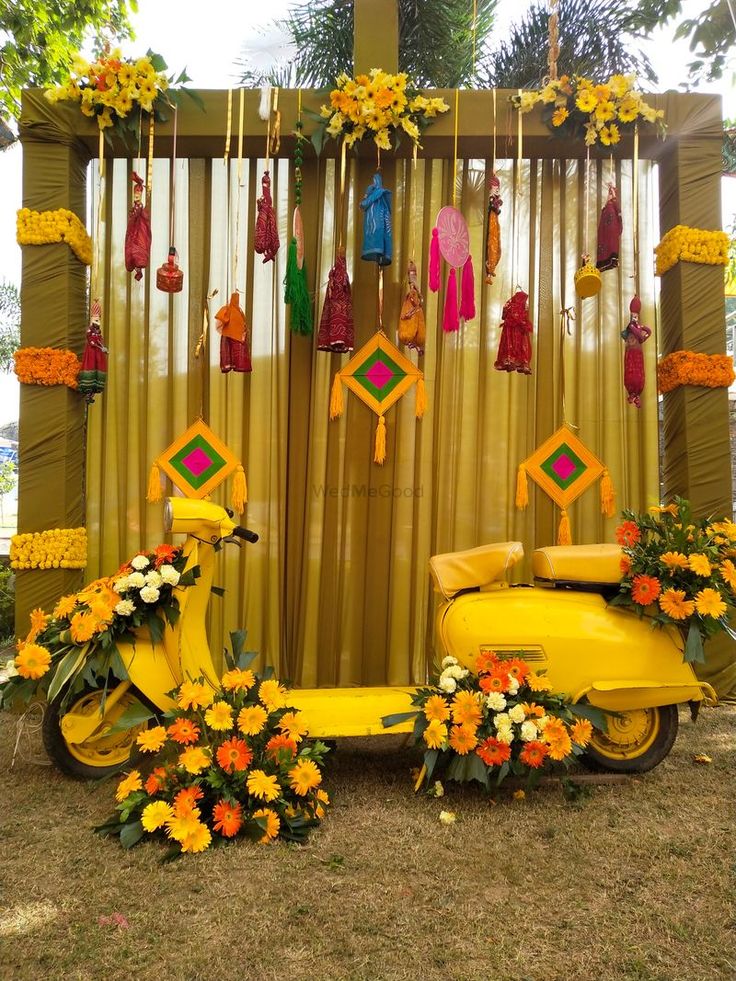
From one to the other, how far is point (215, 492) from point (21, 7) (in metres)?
3.88

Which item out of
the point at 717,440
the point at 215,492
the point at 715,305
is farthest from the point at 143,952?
the point at 715,305

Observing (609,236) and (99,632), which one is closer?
(99,632)

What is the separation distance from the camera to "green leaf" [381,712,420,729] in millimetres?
2031

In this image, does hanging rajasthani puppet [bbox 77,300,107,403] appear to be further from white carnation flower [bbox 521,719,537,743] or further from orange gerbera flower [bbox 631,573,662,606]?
orange gerbera flower [bbox 631,573,662,606]

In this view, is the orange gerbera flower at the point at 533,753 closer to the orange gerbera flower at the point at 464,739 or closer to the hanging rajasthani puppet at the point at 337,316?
the orange gerbera flower at the point at 464,739

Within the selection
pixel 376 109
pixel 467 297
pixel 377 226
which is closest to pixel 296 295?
pixel 377 226

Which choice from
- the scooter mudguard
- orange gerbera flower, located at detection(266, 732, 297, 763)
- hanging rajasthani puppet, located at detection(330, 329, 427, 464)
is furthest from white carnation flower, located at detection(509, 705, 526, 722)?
hanging rajasthani puppet, located at detection(330, 329, 427, 464)

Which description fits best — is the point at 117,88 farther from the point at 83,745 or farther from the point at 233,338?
the point at 83,745

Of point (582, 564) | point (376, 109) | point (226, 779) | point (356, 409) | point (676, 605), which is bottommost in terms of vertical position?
point (226, 779)

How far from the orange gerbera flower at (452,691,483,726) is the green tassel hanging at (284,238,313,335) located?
169cm

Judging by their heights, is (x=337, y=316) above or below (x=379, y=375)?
above

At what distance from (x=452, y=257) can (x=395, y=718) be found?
1.95m

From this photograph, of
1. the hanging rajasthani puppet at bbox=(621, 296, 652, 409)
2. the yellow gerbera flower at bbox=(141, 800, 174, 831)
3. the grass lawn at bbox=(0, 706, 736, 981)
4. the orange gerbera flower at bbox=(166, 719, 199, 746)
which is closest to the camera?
the grass lawn at bbox=(0, 706, 736, 981)

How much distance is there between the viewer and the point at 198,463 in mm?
3074
